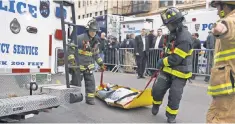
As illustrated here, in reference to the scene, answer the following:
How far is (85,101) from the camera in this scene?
21.5 ft

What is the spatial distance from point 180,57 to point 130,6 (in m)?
31.5

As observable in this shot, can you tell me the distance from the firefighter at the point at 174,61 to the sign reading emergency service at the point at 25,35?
180 cm

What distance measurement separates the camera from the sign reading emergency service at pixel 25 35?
4.03 metres

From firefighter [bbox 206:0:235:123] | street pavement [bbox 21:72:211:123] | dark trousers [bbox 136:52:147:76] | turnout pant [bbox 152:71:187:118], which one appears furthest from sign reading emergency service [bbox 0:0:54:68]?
dark trousers [bbox 136:52:147:76]

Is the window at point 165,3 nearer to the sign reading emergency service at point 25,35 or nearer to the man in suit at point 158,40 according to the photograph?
the man in suit at point 158,40

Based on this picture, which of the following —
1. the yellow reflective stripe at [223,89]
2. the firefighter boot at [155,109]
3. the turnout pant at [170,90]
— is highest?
the yellow reflective stripe at [223,89]

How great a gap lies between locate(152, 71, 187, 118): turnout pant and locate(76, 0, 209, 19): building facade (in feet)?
69.1

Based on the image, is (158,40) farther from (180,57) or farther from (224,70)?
(224,70)

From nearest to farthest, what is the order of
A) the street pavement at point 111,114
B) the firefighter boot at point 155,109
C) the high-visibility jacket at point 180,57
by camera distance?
the high-visibility jacket at point 180,57, the street pavement at point 111,114, the firefighter boot at point 155,109

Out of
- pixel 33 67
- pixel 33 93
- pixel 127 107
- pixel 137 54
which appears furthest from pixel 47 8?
pixel 137 54

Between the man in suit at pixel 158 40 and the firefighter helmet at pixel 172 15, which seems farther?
the man in suit at pixel 158 40

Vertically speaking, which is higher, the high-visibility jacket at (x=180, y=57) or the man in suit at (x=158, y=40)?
the man in suit at (x=158, y=40)

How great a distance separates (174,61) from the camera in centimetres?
511

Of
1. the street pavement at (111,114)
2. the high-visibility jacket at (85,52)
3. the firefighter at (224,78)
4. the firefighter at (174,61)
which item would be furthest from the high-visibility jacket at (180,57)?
the firefighter at (224,78)
